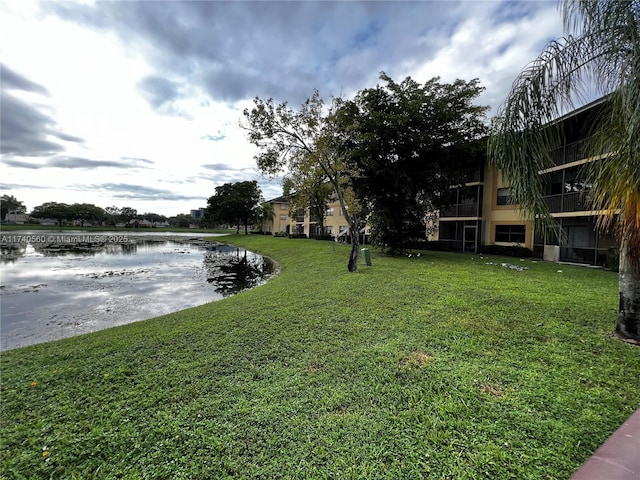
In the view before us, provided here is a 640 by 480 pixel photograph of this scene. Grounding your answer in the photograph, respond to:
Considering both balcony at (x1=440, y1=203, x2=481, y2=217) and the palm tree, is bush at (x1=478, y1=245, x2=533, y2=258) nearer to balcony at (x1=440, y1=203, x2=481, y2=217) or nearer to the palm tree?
balcony at (x1=440, y1=203, x2=481, y2=217)

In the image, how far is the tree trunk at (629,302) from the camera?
4.96 meters

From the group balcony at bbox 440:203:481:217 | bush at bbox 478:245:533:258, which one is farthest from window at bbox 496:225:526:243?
balcony at bbox 440:203:481:217

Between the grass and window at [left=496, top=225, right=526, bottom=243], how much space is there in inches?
615

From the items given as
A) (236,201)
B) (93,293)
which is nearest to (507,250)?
(93,293)

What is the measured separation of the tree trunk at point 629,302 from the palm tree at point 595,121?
12 millimetres

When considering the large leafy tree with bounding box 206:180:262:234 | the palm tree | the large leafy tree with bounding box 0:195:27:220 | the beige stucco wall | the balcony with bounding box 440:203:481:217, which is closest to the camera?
the palm tree

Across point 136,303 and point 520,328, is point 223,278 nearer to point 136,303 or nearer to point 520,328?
point 136,303

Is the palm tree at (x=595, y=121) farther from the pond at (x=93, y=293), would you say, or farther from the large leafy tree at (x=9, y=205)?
the large leafy tree at (x=9, y=205)

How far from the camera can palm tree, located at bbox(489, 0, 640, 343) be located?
13.3 ft

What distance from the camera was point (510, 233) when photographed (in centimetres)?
2102

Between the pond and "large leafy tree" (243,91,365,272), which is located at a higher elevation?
"large leafy tree" (243,91,365,272)

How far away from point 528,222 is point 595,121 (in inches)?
371

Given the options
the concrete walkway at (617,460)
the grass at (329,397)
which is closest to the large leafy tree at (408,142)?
the grass at (329,397)

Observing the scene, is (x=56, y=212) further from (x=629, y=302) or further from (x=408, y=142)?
(x=629, y=302)
